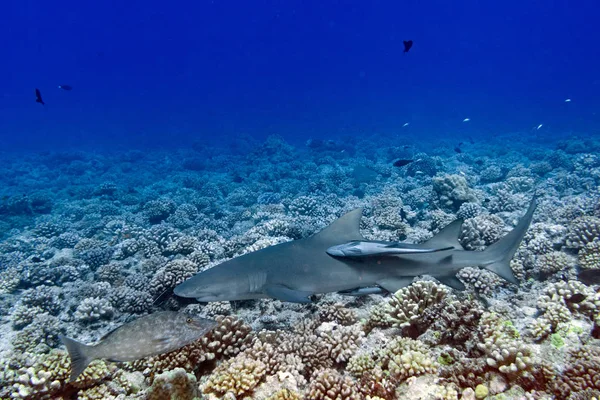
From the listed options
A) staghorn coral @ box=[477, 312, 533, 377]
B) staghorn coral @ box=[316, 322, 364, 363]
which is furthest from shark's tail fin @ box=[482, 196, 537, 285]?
staghorn coral @ box=[316, 322, 364, 363]

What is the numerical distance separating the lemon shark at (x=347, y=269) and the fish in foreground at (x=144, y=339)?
0.64 metres

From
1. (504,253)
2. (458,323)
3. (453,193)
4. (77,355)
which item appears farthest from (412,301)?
(453,193)

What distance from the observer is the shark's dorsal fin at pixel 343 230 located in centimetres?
426

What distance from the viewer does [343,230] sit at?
4.29 m

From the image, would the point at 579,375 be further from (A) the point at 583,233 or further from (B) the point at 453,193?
(B) the point at 453,193

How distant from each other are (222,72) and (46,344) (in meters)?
204

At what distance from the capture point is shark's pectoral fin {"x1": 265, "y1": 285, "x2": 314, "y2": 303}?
11.8 ft

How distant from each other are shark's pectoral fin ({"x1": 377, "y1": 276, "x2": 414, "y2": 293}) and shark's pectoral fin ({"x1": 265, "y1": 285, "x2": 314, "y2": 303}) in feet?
3.25

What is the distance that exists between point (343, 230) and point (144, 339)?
2.66 metres

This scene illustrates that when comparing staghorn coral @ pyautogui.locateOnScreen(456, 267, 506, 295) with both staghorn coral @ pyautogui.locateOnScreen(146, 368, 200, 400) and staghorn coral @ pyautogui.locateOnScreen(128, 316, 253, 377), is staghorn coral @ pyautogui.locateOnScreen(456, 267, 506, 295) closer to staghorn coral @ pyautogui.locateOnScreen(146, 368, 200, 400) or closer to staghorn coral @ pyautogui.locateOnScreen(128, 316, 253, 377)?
staghorn coral @ pyautogui.locateOnScreen(128, 316, 253, 377)

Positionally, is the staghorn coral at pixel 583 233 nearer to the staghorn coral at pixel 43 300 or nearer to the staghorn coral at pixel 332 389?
the staghorn coral at pixel 332 389

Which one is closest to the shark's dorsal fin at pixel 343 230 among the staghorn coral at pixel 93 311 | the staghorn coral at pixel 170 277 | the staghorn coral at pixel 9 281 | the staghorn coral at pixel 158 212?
the staghorn coral at pixel 170 277

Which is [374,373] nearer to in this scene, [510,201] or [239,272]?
[239,272]

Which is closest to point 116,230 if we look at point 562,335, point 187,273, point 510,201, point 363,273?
point 187,273
